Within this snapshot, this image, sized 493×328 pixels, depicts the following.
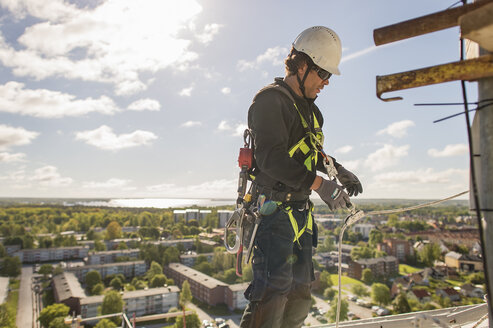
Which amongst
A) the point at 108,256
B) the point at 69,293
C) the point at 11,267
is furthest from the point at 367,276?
the point at 11,267

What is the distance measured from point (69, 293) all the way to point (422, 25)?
1511 inches

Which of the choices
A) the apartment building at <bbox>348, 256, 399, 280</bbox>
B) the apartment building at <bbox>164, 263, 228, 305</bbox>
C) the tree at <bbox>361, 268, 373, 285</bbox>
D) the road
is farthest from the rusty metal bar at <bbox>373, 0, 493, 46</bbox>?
the apartment building at <bbox>348, 256, 399, 280</bbox>

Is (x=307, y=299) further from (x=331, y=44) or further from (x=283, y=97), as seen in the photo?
(x=331, y=44)

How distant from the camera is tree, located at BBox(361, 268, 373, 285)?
44094 mm

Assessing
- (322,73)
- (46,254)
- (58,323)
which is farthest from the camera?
(46,254)

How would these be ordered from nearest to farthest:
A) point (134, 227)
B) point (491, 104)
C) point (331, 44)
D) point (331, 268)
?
point (491, 104), point (331, 44), point (331, 268), point (134, 227)

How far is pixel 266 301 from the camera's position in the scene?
1652 mm

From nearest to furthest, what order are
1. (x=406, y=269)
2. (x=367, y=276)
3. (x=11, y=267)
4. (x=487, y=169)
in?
(x=487, y=169) → (x=367, y=276) → (x=11, y=267) → (x=406, y=269)

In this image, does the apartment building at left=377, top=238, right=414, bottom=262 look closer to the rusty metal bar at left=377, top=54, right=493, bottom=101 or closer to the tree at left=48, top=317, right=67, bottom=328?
the tree at left=48, top=317, right=67, bottom=328

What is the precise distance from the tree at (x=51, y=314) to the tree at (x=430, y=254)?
50.9 m

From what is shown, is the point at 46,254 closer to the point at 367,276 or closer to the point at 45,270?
the point at 45,270

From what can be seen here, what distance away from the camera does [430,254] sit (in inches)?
2051

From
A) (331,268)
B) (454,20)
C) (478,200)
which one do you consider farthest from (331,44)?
(331,268)

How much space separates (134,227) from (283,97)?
94138 millimetres
